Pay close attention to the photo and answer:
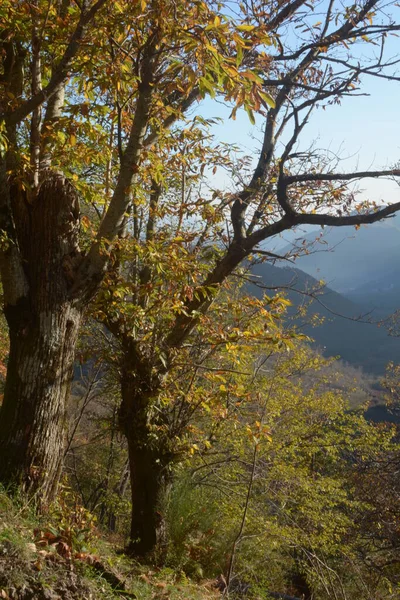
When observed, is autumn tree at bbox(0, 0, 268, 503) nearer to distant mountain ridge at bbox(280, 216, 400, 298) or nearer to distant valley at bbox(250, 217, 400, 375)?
distant valley at bbox(250, 217, 400, 375)

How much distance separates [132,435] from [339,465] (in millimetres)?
12724

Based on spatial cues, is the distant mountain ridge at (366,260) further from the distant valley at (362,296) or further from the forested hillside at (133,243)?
the forested hillside at (133,243)

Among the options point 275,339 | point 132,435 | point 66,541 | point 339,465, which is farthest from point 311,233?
point 339,465

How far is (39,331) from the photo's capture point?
3.62 metres

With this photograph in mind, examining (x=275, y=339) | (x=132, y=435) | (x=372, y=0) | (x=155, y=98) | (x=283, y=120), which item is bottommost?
(x=132, y=435)

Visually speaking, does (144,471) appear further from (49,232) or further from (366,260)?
(366,260)

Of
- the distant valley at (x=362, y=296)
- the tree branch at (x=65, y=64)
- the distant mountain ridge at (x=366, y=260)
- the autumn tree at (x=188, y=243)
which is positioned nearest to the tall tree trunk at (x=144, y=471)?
the autumn tree at (x=188, y=243)

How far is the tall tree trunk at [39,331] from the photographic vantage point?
11.7 feet

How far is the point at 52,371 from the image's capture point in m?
3.66

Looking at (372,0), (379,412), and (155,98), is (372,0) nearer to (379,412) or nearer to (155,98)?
(155,98)

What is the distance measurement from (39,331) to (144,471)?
97.0 inches

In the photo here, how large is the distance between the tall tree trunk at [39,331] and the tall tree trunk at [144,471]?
1.46 meters

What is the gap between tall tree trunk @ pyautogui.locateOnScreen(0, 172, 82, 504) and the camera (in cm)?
357

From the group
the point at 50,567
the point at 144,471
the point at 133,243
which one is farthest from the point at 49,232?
the point at 144,471
